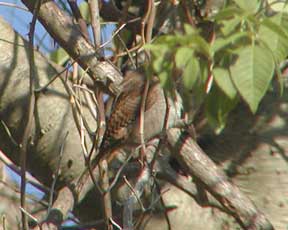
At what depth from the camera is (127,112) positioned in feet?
14.7

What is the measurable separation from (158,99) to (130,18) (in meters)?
0.43

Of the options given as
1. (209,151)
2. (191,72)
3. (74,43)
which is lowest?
(209,151)

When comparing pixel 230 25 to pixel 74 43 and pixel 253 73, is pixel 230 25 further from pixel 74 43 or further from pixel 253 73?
pixel 74 43

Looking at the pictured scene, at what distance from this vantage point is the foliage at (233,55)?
2.25 meters

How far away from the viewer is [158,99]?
14.3 ft

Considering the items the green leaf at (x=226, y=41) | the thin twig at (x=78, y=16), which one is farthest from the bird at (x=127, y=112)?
the green leaf at (x=226, y=41)

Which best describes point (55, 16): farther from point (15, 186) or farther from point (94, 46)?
point (15, 186)

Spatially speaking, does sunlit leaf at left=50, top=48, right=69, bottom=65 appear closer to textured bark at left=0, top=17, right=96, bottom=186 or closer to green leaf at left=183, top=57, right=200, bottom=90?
textured bark at left=0, top=17, right=96, bottom=186

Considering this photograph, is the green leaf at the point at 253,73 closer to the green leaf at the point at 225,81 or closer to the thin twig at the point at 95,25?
the green leaf at the point at 225,81

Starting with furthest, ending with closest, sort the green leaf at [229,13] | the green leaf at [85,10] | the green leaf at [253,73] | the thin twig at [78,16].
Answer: the green leaf at [85,10] < the thin twig at [78,16] < the green leaf at [229,13] < the green leaf at [253,73]

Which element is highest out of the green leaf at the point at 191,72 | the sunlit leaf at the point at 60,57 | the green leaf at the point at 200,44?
the green leaf at the point at 200,44

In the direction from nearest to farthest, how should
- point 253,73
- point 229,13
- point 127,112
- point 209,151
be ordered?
point 253,73 < point 229,13 < point 209,151 < point 127,112

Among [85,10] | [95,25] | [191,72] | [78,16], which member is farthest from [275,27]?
[85,10]

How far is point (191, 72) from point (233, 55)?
0.38 feet
